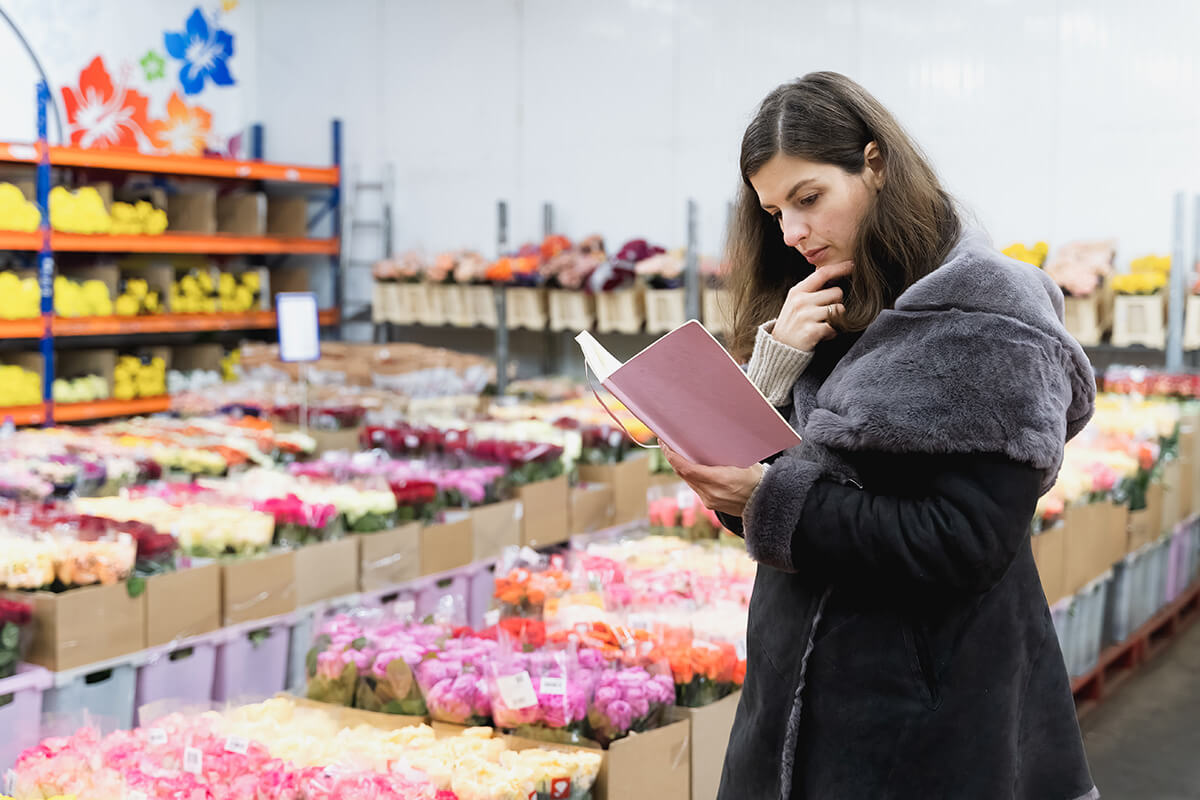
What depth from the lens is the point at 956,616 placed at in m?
1.34

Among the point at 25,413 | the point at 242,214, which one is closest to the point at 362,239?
the point at 242,214

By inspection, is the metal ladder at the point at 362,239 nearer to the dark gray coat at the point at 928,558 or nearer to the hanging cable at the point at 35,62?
the hanging cable at the point at 35,62

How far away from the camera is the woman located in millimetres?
1283

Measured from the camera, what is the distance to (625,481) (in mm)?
4832

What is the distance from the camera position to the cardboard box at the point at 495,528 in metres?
4.10

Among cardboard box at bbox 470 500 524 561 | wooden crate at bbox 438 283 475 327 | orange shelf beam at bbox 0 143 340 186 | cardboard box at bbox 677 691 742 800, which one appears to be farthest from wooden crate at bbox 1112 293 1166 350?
orange shelf beam at bbox 0 143 340 186

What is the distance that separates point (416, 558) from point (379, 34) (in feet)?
18.7

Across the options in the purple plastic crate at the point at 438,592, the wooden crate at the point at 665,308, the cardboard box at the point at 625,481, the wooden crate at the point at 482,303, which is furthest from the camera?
the wooden crate at the point at 482,303

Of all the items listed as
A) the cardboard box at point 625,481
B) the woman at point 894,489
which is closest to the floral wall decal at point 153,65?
the cardboard box at point 625,481

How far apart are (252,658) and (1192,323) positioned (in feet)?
14.5

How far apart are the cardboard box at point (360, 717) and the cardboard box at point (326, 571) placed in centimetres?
101

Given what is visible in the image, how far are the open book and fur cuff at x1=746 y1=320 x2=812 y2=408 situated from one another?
0.11 meters

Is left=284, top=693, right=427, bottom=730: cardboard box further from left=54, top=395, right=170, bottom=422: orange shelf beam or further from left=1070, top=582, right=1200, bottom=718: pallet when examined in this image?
left=54, top=395, right=170, bottom=422: orange shelf beam

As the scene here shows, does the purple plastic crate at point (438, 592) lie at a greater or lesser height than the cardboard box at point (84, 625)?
lesser
